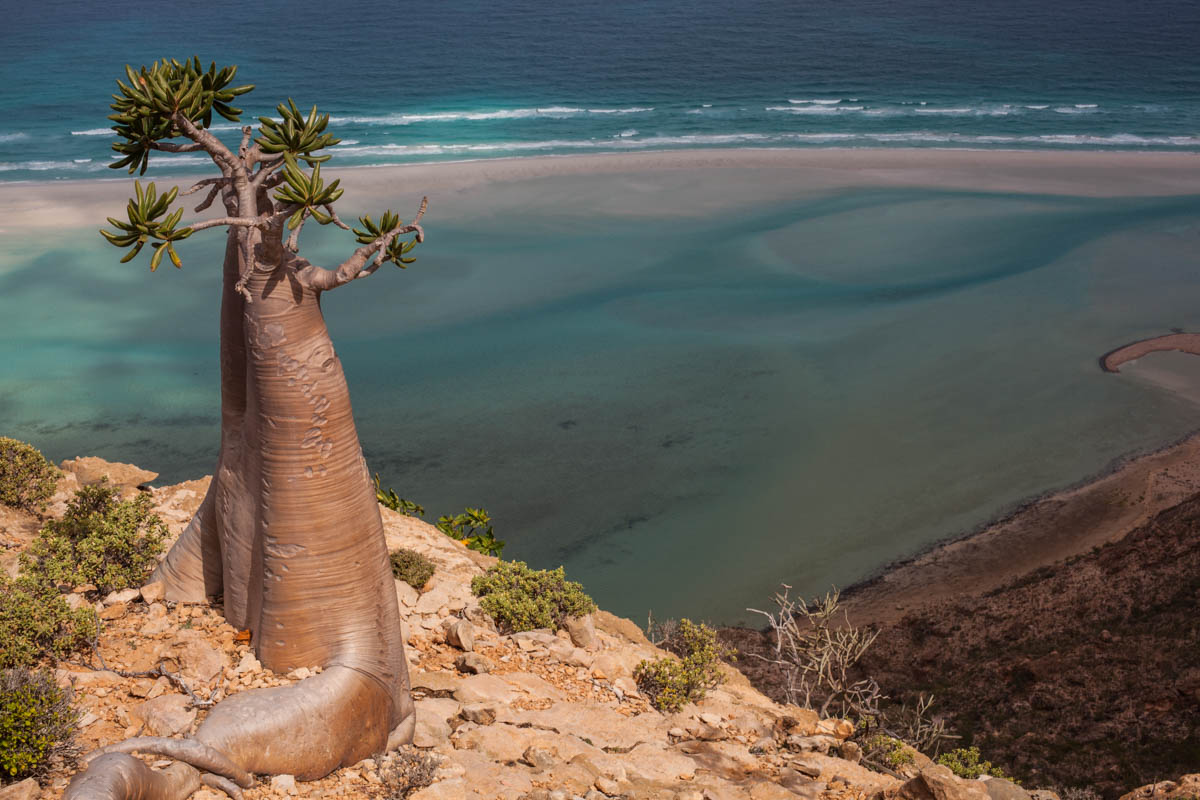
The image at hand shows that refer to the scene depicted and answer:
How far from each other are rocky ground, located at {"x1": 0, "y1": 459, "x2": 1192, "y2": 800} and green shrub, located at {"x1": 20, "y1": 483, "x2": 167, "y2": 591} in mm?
236

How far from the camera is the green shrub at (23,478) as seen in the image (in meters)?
12.8

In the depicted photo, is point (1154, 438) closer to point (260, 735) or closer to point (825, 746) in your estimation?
point (825, 746)

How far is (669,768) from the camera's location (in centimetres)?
857

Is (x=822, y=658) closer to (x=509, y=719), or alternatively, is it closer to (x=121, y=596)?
(x=509, y=719)

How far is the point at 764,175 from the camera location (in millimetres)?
46062

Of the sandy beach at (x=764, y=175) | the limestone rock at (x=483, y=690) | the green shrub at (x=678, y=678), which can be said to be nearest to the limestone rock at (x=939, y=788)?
the green shrub at (x=678, y=678)

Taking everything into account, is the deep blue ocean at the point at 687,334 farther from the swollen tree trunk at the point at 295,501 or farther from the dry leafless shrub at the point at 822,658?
the swollen tree trunk at the point at 295,501

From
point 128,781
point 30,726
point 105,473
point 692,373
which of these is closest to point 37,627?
point 30,726

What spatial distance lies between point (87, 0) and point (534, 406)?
88422 millimetres

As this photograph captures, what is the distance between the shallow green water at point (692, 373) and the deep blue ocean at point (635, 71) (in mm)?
17825

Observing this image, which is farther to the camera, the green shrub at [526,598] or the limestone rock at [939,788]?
the green shrub at [526,598]

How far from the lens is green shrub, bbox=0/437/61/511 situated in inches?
502

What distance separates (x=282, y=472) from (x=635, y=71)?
69.0 meters

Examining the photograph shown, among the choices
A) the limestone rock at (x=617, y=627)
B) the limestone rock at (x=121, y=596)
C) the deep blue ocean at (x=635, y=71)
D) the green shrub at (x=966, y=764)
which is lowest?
the green shrub at (x=966, y=764)
